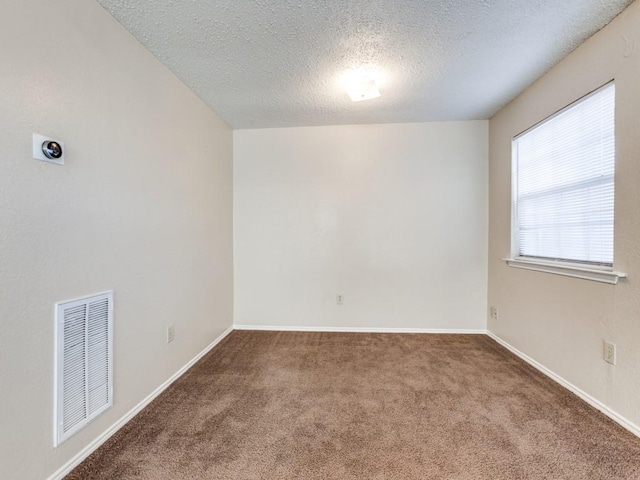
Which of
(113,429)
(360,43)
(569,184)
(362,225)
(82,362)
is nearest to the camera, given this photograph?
(82,362)

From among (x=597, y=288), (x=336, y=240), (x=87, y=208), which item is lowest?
(x=597, y=288)

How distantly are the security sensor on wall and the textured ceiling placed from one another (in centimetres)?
87

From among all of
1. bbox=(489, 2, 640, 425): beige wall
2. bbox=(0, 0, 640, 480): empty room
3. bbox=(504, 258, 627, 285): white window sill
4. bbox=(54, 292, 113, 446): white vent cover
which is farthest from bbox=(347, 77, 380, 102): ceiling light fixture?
bbox=(54, 292, 113, 446): white vent cover

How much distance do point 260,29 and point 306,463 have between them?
2.45 m

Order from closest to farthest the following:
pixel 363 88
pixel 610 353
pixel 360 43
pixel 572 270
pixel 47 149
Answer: pixel 47 149
pixel 610 353
pixel 360 43
pixel 572 270
pixel 363 88

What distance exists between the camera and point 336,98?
2.59 m

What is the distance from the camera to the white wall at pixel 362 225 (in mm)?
3172

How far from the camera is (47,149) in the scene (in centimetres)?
123

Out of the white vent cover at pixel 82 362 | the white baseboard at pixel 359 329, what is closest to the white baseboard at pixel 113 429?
the white vent cover at pixel 82 362

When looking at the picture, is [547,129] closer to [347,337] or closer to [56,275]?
[347,337]

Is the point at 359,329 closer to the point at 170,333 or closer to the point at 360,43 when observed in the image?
the point at 170,333

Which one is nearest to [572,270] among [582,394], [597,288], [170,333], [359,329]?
[597,288]

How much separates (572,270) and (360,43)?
2.18 meters

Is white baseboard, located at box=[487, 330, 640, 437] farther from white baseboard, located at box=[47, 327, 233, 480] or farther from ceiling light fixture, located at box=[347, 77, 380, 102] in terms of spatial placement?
white baseboard, located at box=[47, 327, 233, 480]
